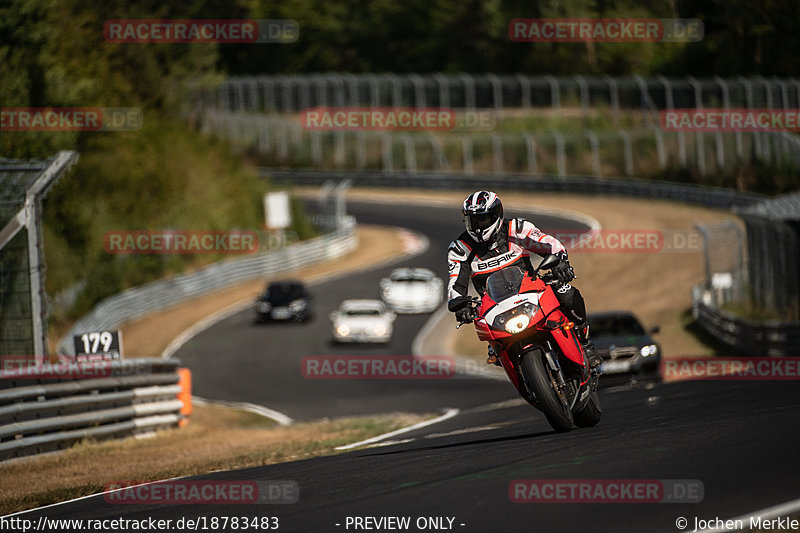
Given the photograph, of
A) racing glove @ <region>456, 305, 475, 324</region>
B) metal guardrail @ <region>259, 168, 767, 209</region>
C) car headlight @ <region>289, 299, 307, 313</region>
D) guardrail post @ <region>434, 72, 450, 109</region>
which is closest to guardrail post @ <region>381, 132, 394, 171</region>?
metal guardrail @ <region>259, 168, 767, 209</region>

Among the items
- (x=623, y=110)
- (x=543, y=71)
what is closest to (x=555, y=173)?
(x=623, y=110)

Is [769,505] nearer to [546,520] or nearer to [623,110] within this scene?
[546,520]

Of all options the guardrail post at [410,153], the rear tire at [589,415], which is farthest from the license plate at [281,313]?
the guardrail post at [410,153]

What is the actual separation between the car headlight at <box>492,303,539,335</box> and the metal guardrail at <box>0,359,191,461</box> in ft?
22.8

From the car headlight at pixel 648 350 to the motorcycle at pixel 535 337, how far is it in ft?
33.9

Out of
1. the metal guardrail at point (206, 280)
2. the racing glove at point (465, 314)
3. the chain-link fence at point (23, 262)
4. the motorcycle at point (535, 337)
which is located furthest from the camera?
the metal guardrail at point (206, 280)

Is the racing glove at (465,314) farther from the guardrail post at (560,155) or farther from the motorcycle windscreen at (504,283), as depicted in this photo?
the guardrail post at (560,155)

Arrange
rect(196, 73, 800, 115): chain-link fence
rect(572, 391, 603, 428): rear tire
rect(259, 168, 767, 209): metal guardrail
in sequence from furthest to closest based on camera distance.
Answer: rect(259, 168, 767, 209): metal guardrail → rect(196, 73, 800, 115): chain-link fence → rect(572, 391, 603, 428): rear tire

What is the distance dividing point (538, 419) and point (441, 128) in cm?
6045

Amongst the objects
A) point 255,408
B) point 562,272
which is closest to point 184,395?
point 255,408

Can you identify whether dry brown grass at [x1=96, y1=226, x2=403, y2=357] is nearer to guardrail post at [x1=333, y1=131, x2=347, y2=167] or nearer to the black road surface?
guardrail post at [x1=333, y1=131, x2=347, y2=167]

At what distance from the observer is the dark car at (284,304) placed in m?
36.1

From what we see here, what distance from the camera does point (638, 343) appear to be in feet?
67.5

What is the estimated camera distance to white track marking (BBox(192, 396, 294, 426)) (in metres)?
23.7
